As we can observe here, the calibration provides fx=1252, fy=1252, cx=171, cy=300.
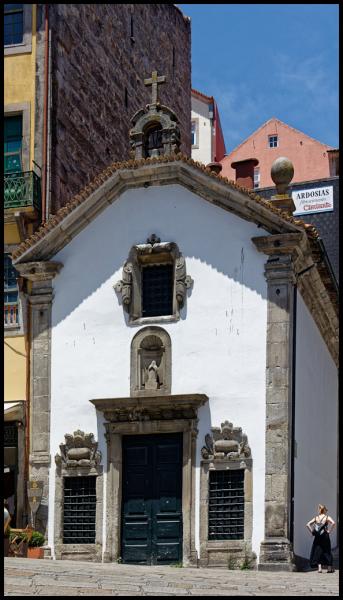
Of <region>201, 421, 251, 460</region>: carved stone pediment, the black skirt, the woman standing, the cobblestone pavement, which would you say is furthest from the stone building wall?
the cobblestone pavement

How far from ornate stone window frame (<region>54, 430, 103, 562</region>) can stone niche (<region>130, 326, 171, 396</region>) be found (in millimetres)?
1349

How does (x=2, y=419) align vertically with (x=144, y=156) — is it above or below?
below

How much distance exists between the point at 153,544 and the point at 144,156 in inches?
301

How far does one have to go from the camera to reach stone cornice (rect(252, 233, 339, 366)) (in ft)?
74.6

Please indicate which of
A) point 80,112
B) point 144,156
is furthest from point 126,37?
point 144,156

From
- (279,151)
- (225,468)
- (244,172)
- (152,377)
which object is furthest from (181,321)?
(279,151)

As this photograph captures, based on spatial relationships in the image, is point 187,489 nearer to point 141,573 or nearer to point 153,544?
point 153,544

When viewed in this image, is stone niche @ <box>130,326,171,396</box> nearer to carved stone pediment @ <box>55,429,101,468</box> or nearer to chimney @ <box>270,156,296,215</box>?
carved stone pediment @ <box>55,429,101,468</box>

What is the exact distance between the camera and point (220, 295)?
23172mm

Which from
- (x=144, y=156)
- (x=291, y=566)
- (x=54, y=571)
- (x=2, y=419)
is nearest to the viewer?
(x=54, y=571)

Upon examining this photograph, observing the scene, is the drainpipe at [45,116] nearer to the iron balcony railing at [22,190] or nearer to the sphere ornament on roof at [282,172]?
the iron balcony railing at [22,190]

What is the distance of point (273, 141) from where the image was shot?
165 ft

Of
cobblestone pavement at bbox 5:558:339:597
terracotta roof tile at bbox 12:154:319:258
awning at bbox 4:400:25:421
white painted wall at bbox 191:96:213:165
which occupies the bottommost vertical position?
cobblestone pavement at bbox 5:558:339:597

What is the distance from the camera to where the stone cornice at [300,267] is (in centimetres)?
2273
